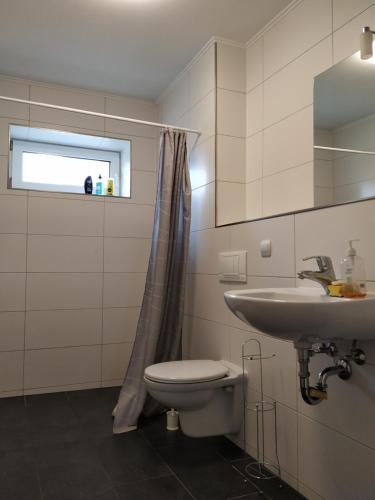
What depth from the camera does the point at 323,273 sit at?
4.73 ft

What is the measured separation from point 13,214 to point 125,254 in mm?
848

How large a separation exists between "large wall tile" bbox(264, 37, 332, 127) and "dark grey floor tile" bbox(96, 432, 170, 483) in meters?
1.87

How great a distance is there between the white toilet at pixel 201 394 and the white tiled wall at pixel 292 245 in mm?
96

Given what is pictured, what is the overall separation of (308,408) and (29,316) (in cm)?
202

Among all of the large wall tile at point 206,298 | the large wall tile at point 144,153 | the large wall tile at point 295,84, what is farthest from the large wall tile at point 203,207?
the large wall tile at point 144,153

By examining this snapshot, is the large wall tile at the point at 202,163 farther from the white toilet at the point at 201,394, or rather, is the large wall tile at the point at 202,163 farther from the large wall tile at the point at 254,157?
the white toilet at the point at 201,394

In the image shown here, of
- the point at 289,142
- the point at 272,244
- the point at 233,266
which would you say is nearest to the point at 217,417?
the point at 233,266

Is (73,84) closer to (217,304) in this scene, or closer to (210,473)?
(217,304)

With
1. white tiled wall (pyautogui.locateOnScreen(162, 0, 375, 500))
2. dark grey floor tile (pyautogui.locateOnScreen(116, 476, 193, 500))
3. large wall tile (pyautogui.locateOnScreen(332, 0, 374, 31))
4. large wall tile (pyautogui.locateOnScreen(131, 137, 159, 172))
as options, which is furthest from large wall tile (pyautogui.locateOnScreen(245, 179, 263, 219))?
dark grey floor tile (pyautogui.locateOnScreen(116, 476, 193, 500))

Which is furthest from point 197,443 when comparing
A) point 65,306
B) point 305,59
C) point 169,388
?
point 305,59

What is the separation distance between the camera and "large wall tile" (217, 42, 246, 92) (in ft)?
7.98

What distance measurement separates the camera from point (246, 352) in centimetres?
204

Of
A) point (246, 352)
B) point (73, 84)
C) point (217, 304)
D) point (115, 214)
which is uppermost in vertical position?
point (73, 84)

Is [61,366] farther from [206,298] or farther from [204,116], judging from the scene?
[204,116]
